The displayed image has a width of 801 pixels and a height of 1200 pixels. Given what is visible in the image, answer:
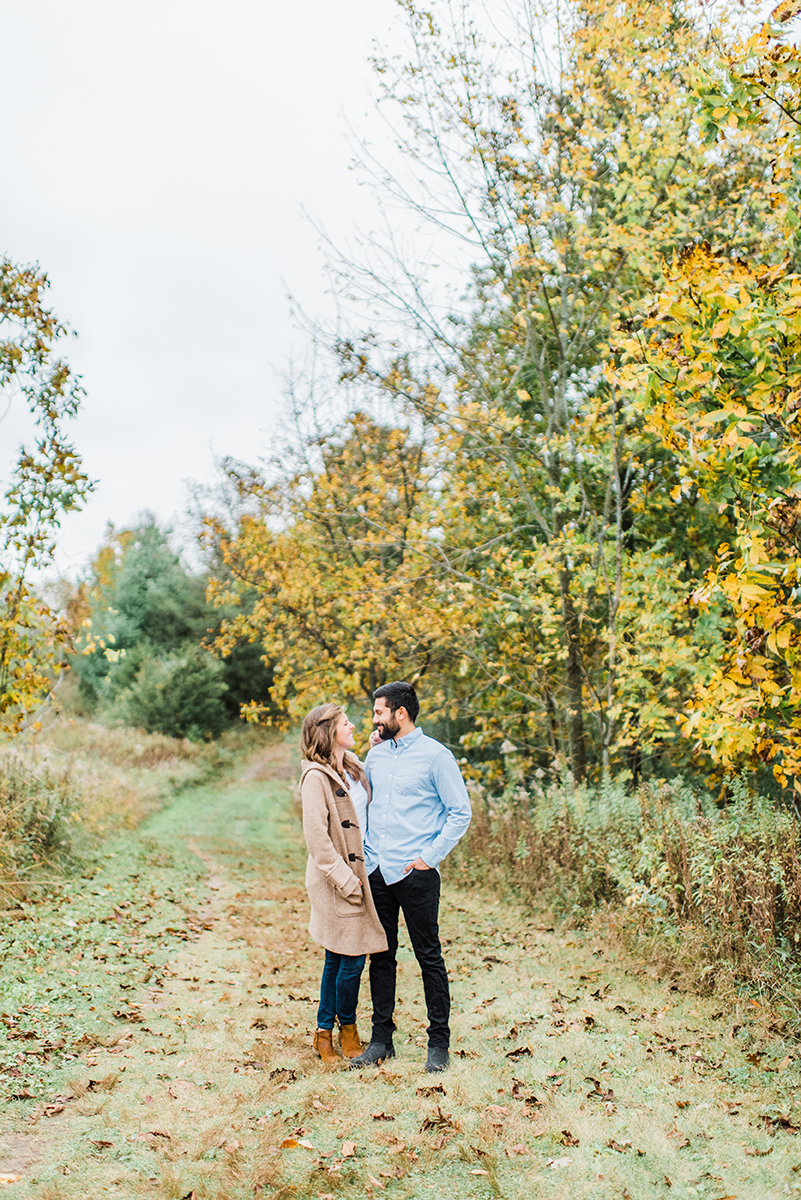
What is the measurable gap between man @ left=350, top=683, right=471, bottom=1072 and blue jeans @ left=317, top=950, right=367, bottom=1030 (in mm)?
111

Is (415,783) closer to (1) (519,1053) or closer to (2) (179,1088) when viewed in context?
(1) (519,1053)

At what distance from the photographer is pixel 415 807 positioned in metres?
4.54

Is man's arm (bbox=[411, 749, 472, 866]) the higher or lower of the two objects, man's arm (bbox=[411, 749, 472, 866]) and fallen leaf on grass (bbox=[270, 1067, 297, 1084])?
the higher

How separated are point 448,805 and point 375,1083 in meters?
1.39

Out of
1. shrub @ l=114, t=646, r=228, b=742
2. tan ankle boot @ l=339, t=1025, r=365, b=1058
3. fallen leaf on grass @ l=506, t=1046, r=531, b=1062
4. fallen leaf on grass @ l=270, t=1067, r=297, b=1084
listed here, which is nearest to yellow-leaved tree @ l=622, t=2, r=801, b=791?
fallen leaf on grass @ l=506, t=1046, r=531, b=1062

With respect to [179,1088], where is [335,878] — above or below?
above

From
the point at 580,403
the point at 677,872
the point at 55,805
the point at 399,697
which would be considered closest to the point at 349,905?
the point at 399,697

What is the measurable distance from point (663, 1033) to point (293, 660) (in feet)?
30.3

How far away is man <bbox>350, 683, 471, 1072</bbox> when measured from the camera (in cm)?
446

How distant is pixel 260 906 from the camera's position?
8.95 metres

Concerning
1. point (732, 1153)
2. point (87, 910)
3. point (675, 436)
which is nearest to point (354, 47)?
point (675, 436)

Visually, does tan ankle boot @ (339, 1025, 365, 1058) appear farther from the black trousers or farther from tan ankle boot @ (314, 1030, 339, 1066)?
the black trousers

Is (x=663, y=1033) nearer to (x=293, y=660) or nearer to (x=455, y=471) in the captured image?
(x=455, y=471)

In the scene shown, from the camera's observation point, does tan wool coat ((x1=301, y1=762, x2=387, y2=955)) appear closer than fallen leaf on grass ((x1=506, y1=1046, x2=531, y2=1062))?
Yes
